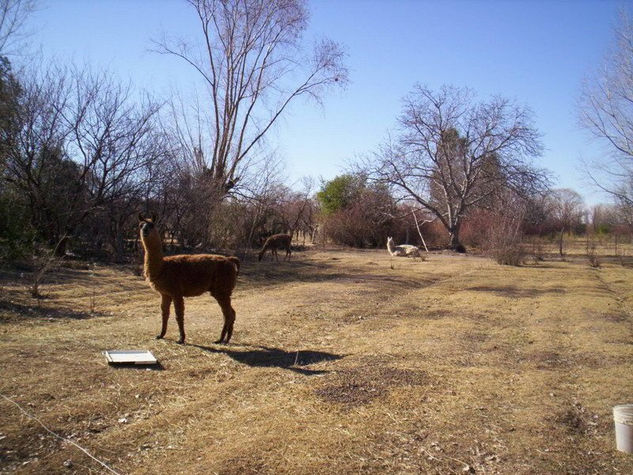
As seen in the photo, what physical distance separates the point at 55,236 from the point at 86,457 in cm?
1509

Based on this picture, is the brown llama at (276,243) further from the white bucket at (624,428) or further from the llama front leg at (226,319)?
the white bucket at (624,428)

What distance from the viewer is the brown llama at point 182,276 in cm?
869

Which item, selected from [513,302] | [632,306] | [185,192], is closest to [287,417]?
[513,302]

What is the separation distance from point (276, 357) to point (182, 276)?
78.9 inches

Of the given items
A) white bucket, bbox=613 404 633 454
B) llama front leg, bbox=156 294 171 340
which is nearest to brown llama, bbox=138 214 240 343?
llama front leg, bbox=156 294 171 340

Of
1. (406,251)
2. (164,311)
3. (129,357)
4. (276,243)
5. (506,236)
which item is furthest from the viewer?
(406,251)

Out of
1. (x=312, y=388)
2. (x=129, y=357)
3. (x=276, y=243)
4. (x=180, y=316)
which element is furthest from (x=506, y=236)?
(x=129, y=357)

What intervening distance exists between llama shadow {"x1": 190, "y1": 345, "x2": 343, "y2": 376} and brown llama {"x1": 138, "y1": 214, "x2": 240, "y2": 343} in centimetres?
58

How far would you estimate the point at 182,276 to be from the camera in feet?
29.3

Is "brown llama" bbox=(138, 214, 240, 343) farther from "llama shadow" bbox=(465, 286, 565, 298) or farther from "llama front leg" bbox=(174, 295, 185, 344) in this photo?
"llama shadow" bbox=(465, 286, 565, 298)

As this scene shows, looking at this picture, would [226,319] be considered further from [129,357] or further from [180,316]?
[129,357]

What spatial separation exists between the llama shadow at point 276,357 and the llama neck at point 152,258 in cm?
131

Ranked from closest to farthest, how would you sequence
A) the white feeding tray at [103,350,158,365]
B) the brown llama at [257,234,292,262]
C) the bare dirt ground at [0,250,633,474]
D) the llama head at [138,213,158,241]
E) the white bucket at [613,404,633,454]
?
the bare dirt ground at [0,250,633,474], the white bucket at [613,404,633,454], the white feeding tray at [103,350,158,365], the llama head at [138,213,158,241], the brown llama at [257,234,292,262]

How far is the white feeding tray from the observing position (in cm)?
705
